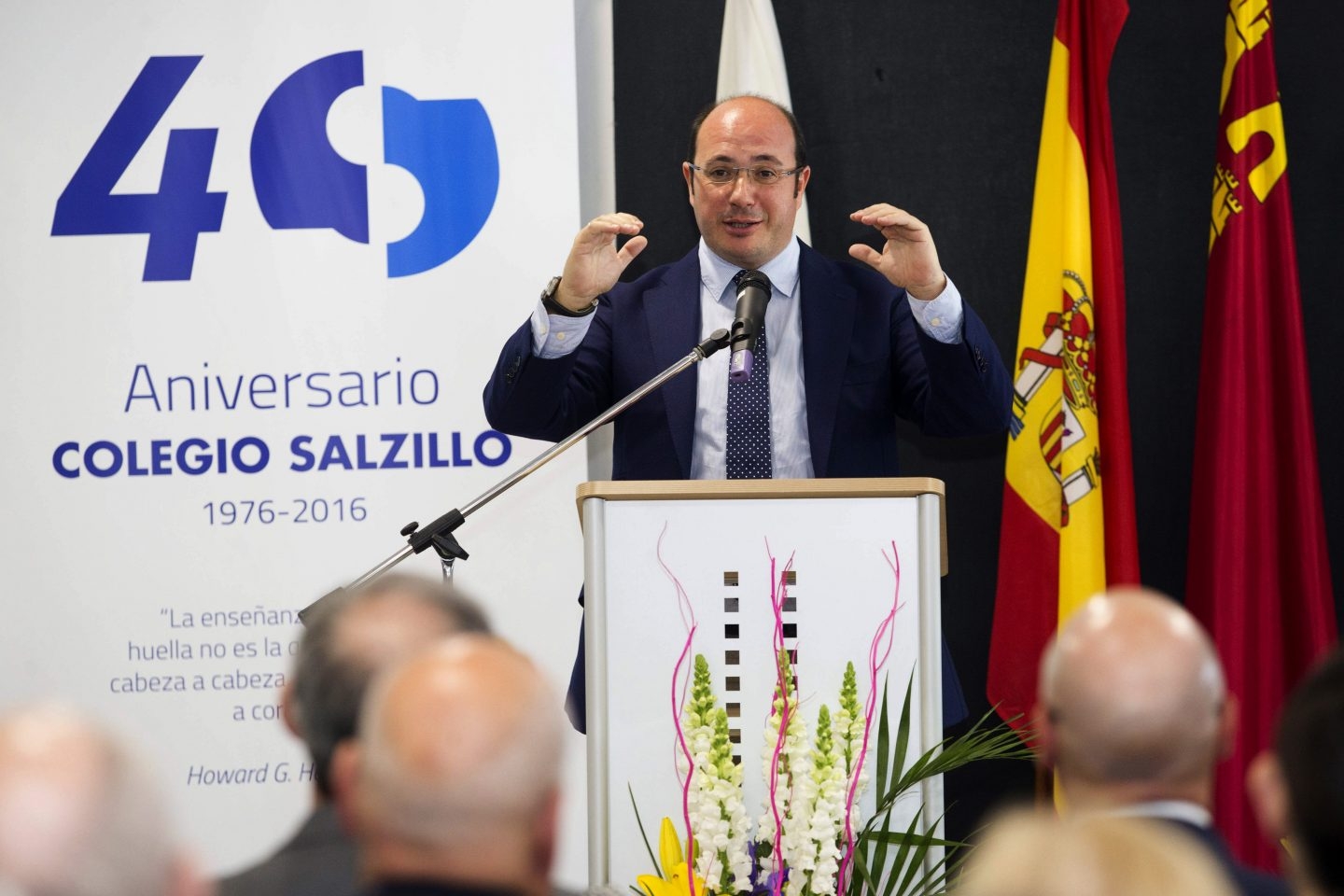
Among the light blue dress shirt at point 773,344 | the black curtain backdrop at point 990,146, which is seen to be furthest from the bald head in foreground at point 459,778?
the black curtain backdrop at point 990,146

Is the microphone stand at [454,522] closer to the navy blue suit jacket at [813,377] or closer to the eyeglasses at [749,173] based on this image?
the navy blue suit jacket at [813,377]

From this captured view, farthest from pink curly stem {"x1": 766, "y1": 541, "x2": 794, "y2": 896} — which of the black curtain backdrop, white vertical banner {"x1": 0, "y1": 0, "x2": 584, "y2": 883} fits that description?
the black curtain backdrop

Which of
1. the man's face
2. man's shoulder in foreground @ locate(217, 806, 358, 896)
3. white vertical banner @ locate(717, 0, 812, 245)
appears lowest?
man's shoulder in foreground @ locate(217, 806, 358, 896)

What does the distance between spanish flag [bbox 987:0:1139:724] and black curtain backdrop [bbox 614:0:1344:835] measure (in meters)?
0.34

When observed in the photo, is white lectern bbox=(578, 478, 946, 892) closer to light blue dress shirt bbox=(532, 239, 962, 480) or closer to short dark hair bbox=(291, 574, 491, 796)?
light blue dress shirt bbox=(532, 239, 962, 480)

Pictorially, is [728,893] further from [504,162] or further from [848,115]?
[848,115]

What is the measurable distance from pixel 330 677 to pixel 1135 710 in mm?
828

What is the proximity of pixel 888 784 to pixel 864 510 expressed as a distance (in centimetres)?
47

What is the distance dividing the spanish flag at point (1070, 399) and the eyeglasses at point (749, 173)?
111 centimetres

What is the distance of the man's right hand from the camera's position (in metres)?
3.26

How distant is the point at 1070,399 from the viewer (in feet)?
14.5

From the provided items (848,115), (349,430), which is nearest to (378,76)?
(349,430)

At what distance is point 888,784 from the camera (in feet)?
8.75

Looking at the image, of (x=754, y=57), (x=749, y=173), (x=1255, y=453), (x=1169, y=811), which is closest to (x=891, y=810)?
(x=1169, y=811)
